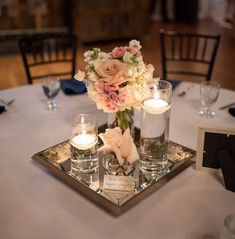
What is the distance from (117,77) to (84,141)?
0.90ft

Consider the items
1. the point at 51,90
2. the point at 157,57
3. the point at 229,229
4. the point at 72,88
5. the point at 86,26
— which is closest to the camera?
the point at 229,229

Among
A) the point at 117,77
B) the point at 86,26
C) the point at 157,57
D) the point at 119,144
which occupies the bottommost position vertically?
the point at 157,57

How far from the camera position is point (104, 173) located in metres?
1.14

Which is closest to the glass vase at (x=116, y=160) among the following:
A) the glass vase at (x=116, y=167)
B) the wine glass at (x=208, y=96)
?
the glass vase at (x=116, y=167)

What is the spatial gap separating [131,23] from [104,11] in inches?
17.2

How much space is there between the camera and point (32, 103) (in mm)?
1663

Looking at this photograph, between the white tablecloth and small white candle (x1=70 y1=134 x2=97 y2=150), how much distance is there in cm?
13

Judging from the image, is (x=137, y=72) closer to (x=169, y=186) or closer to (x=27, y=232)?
(x=169, y=186)

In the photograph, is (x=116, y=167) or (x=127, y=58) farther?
(x=116, y=167)

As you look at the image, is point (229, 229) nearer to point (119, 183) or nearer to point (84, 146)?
point (119, 183)

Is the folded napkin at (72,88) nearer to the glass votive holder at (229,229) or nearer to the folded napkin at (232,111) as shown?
the folded napkin at (232,111)

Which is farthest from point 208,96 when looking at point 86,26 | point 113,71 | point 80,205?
point 86,26

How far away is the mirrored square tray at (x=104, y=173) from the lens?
40.0 inches

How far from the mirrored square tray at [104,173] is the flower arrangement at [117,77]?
232mm
